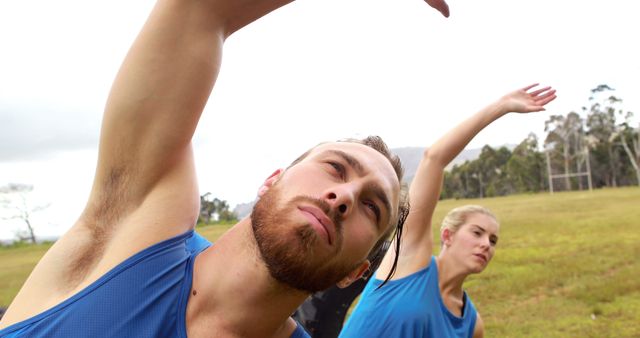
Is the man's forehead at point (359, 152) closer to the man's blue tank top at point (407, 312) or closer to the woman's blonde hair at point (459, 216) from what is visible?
the man's blue tank top at point (407, 312)

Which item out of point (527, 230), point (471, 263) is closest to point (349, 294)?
point (471, 263)

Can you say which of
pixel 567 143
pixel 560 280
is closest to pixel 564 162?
pixel 567 143

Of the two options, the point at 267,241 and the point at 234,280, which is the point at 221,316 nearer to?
the point at 234,280

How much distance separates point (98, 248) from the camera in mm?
1582

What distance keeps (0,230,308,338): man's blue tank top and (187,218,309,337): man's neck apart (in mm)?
74

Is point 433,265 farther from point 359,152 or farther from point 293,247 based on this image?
point 293,247

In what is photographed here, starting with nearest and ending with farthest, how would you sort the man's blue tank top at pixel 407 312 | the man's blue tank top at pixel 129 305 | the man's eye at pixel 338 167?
1. the man's blue tank top at pixel 129 305
2. the man's eye at pixel 338 167
3. the man's blue tank top at pixel 407 312

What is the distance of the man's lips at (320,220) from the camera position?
1675mm

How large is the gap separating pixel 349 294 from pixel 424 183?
86 centimetres

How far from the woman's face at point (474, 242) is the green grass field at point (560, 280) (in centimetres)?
458

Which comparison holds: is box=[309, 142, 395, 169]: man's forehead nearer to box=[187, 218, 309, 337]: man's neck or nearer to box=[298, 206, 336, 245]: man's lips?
box=[298, 206, 336, 245]: man's lips

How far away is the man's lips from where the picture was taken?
167cm

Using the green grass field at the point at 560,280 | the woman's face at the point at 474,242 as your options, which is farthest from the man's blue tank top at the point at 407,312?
the green grass field at the point at 560,280

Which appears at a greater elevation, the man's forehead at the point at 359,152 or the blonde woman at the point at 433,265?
the man's forehead at the point at 359,152
